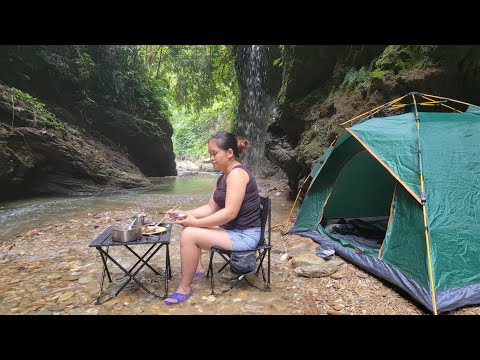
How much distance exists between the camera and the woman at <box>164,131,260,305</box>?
3039 millimetres

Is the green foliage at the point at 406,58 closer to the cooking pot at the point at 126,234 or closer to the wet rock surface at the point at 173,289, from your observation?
the wet rock surface at the point at 173,289

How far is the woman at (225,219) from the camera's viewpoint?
3.04 m

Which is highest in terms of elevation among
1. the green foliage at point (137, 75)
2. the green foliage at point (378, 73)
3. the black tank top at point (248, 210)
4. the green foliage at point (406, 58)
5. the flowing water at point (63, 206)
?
the green foliage at point (137, 75)

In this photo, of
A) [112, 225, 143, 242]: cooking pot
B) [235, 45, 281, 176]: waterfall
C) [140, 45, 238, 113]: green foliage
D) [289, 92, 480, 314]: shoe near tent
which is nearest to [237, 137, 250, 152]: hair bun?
[112, 225, 143, 242]: cooking pot

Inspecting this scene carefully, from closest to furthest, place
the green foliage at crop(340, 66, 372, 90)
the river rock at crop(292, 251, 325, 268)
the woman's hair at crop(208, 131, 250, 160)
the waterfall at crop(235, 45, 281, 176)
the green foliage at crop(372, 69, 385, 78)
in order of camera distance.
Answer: the woman's hair at crop(208, 131, 250, 160) → the river rock at crop(292, 251, 325, 268) → the green foliage at crop(372, 69, 385, 78) → the green foliage at crop(340, 66, 372, 90) → the waterfall at crop(235, 45, 281, 176)

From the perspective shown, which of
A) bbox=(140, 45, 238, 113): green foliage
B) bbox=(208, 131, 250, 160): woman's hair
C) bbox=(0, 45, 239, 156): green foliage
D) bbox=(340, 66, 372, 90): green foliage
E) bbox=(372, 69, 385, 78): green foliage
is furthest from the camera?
bbox=(140, 45, 238, 113): green foliage

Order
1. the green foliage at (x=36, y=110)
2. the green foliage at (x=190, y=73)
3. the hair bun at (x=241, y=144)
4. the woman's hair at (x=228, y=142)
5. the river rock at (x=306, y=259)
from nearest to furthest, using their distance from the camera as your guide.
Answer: the woman's hair at (x=228, y=142)
the hair bun at (x=241, y=144)
the river rock at (x=306, y=259)
the green foliage at (x=36, y=110)
the green foliage at (x=190, y=73)

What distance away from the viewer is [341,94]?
24.1 ft

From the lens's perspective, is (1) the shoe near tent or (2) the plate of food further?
(2) the plate of food

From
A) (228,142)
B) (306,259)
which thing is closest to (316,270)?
→ (306,259)

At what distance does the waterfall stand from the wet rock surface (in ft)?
33.8

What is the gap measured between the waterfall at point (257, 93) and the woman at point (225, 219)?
1060 cm

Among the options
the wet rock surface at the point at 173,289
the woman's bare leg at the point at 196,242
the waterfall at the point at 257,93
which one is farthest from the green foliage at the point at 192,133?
the woman's bare leg at the point at 196,242

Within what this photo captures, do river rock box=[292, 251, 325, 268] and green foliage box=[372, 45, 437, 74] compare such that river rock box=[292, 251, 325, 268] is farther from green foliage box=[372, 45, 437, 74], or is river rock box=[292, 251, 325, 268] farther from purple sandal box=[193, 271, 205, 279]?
green foliage box=[372, 45, 437, 74]
